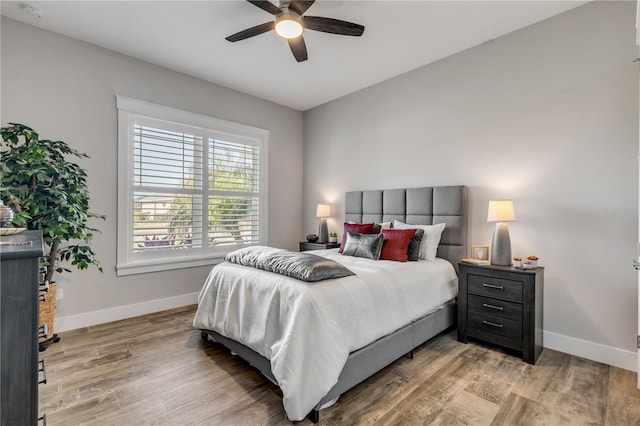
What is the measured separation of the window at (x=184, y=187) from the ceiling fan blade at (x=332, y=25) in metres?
2.16

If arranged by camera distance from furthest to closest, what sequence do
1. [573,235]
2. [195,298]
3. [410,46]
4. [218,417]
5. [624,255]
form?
[195,298] → [410,46] → [573,235] → [624,255] → [218,417]

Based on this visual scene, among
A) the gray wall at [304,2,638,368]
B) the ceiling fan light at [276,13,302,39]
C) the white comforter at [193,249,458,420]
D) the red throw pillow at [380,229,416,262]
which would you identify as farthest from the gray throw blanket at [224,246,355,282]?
the gray wall at [304,2,638,368]

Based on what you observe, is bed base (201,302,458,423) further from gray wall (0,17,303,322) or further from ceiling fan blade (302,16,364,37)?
ceiling fan blade (302,16,364,37)

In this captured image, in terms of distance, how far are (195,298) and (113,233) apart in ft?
4.19

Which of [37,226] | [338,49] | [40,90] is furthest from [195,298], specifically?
[338,49]

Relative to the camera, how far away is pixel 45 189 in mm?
2584

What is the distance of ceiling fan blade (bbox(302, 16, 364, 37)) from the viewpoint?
2.37m

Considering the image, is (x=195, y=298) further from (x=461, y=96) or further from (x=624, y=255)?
Result: (x=624, y=255)

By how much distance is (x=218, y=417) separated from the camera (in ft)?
5.83

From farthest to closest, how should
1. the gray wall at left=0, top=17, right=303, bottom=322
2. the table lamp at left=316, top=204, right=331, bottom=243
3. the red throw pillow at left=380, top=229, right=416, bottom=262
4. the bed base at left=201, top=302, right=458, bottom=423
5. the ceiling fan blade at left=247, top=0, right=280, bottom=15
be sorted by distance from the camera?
1. the table lamp at left=316, top=204, right=331, bottom=243
2. the red throw pillow at left=380, top=229, right=416, bottom=262
3. the gray wall at left=0, top=17, right=303, bottom=322
4. the ceiling fan blade at left=247, top=0, right=280, bottom=15
5. the bed base at left=201, top=302, right=458, bottom=423

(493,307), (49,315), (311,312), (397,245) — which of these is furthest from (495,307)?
(49,315)

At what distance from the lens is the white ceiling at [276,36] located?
8.54 ft

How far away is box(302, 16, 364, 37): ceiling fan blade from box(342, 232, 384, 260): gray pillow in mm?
1901

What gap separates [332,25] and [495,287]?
2.62m
